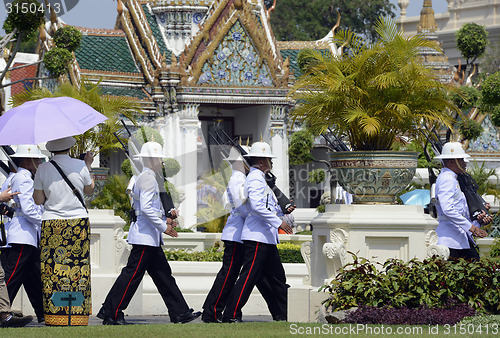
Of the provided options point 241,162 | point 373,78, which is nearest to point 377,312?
point 373,78

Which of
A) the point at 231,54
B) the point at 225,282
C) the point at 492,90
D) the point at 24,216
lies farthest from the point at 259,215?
the point at 231,54

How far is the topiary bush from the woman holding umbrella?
2047 mm

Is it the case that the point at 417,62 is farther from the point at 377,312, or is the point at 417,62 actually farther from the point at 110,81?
the point at 110,81

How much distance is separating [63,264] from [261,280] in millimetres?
2126

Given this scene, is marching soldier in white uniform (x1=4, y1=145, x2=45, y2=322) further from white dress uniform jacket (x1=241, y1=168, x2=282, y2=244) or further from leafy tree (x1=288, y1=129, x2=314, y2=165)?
leafy tree (x1=288, y1=129, x2=314, y2=165)


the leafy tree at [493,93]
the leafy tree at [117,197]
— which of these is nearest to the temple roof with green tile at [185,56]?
the leafy tree at [117,197]

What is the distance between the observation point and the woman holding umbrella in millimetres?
8781

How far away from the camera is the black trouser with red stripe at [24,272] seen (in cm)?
1010

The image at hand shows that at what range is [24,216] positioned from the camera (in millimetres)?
10211

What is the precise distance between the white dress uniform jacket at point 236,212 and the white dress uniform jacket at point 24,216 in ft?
5.88

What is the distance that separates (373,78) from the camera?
9.69m

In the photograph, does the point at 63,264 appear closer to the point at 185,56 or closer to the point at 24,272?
the point at 24,272

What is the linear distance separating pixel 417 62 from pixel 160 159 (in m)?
2.57

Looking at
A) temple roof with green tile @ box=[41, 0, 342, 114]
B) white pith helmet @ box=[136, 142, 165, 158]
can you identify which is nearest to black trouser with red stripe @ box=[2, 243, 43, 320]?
white pith helmet @ box=[136, 142, 165, 158]
